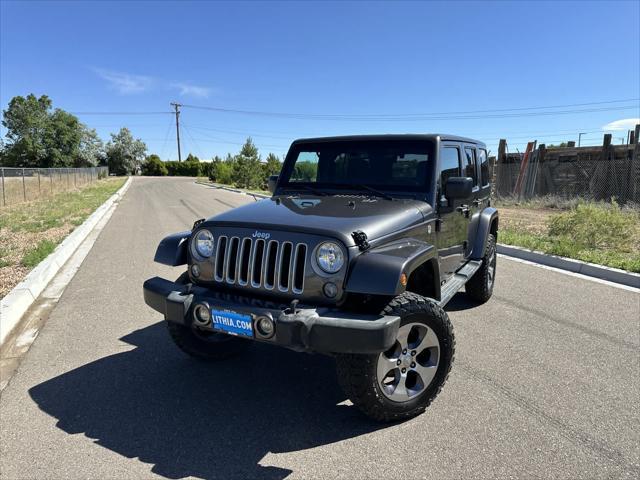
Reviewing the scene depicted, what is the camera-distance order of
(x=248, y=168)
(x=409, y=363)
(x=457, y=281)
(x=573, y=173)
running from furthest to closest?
1. (x=248, y=168)
2. (x=573, y=173)
3. (x=457, y=281)
4. (x=409, y=363)

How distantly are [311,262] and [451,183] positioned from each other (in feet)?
5.07

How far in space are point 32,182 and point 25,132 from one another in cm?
4851

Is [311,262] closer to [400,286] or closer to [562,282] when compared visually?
[400,286]

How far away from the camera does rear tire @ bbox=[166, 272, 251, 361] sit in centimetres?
367

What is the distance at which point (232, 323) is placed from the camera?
2.87 metres

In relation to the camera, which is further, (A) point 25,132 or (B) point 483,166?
(A) point 25,132

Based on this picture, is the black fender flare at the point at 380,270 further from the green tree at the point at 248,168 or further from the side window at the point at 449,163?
the green tree at the point at 248,168

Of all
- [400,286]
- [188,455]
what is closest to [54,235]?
[188,455]

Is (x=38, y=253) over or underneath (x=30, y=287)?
over

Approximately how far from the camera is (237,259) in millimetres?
3121

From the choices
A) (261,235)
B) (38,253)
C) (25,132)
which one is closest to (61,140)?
(25,132)

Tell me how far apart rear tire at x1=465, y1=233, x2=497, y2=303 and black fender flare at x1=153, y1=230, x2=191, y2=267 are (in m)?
3.32

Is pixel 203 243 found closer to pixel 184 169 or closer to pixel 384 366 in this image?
pixel 384 366

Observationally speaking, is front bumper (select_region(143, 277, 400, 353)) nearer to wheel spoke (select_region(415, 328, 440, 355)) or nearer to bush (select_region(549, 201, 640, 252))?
wheel spoke (select_region(415, 328, 440, 355))
